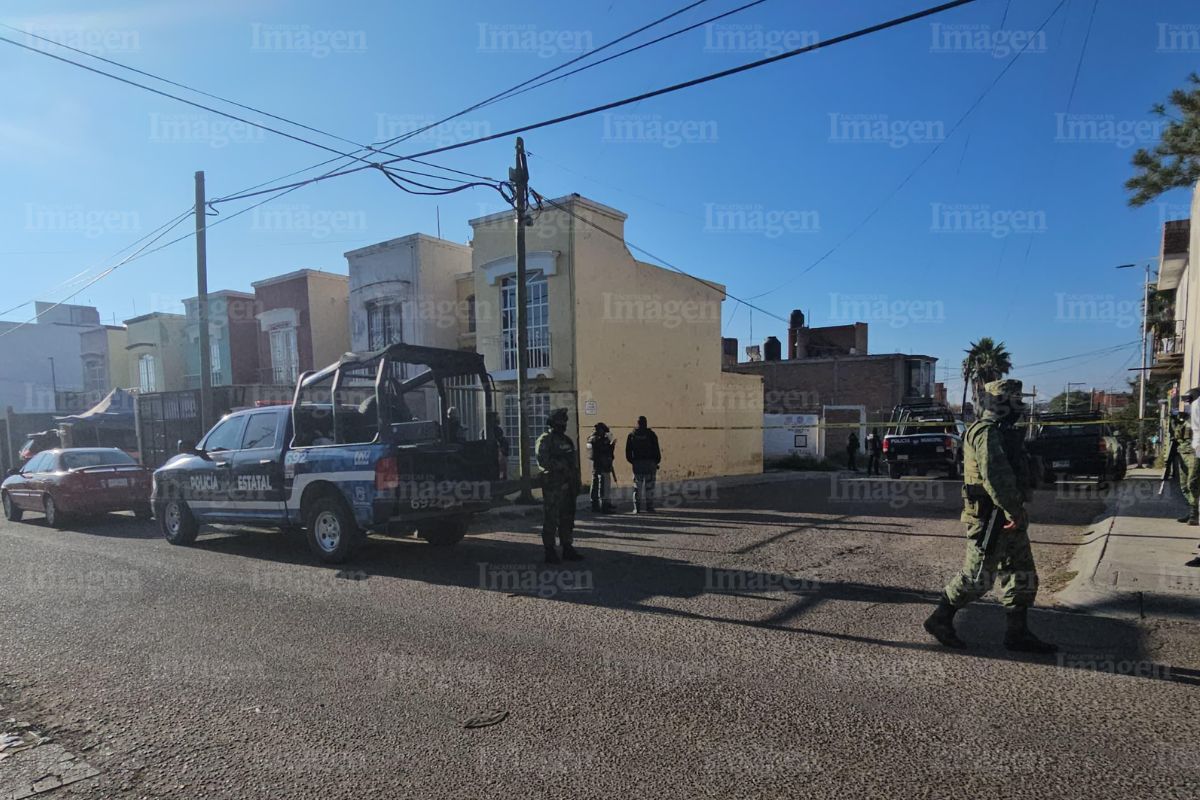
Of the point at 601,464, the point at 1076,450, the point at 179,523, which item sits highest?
the point at 601,464

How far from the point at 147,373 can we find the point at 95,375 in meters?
5.90

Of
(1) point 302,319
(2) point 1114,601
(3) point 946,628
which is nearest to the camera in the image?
(3) point 946,628

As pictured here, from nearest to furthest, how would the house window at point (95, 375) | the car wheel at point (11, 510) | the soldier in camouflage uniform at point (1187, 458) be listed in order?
the soldier in camouflage uniform at point (1187, 458)
the car wheel at point (11, 510)
the house window at point (95, 375)

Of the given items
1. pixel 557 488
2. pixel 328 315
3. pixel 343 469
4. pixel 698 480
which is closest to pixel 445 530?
pixel 343 469

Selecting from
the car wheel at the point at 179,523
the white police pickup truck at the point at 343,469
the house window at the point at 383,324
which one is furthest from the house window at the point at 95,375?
the car wheel at the point at 179,523

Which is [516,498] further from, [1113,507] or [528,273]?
[1113,507]

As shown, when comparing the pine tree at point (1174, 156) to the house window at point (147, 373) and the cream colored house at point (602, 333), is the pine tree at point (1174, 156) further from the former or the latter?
the house window at point (147, 373)

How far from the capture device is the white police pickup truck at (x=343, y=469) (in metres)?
7.46

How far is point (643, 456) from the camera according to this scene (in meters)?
12.0

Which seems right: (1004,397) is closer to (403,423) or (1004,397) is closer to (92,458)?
(403,423)

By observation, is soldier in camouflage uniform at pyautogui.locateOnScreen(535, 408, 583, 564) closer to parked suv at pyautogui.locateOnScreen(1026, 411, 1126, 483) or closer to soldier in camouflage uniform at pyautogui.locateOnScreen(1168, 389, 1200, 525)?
soldier in camouflage uniform at pyautogui.locateOnScreen(1168, 389, 1200, 525)

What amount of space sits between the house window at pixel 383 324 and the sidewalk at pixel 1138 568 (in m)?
16.1

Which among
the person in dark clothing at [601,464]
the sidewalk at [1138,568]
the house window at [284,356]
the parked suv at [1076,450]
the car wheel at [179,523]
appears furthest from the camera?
the house window at [284,356]

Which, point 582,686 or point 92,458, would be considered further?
point 92,458
